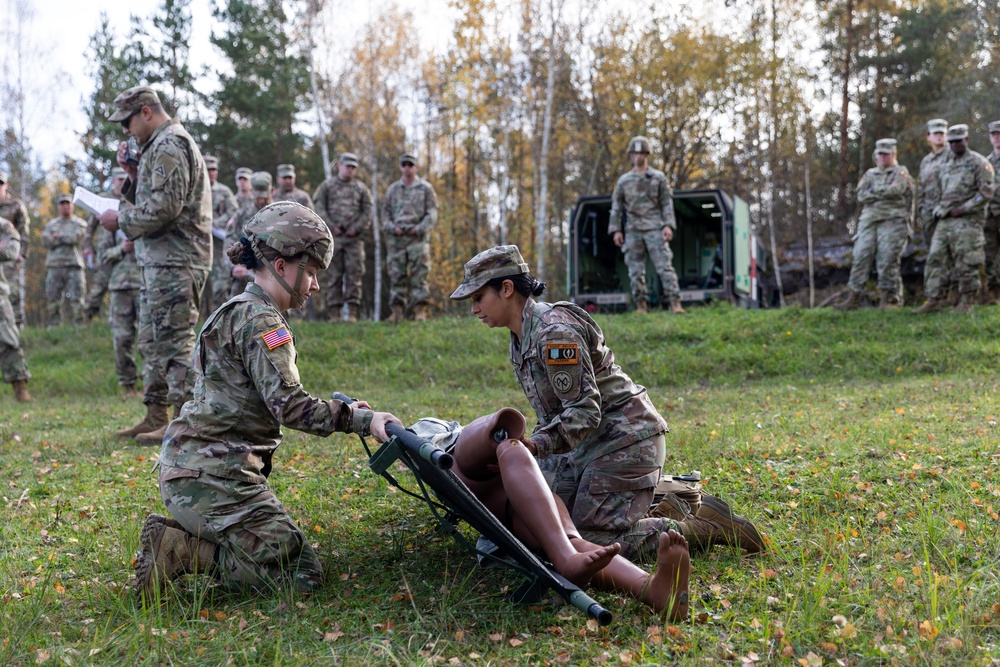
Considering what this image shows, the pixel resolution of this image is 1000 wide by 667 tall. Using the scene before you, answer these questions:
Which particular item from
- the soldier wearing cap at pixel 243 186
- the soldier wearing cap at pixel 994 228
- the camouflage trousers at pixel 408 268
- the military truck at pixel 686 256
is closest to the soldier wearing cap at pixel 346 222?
the camouflage trousers at pixel 408 268

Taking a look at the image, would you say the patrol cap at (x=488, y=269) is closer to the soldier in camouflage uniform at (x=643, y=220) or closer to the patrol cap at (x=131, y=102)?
the patrol cap at (x=131, y=102)

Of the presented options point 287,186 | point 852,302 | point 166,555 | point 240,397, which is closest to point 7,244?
point 287,186

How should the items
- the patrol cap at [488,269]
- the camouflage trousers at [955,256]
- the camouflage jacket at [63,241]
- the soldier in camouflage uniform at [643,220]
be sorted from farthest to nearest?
the camouflage jacket at [63,241]
the soldier in camouflage uniform at [643,220]
the camouflage trousers at [955,256]
the patrol cap at [488,269]

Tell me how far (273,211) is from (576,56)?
948 inches

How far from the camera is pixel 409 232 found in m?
14.1

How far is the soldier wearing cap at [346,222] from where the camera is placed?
14.0 metres

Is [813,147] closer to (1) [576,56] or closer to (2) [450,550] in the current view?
(1) [576,56]

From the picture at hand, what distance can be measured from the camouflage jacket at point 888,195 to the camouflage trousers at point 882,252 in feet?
0.36

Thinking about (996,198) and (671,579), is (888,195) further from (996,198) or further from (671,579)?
(671,579)

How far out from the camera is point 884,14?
28188 millimetres

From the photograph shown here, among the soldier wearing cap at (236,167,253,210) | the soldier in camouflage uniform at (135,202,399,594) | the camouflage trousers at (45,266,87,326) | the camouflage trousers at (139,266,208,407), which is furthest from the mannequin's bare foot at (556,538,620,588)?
the camouflage trousers at (45,266,87,326)

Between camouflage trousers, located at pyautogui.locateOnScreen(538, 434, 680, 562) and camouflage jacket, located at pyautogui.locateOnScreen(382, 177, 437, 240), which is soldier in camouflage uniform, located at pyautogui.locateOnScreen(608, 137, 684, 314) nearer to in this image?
camouflage jacket, located at pyautogui.locateOnScreen(382, 177, 437, 240)

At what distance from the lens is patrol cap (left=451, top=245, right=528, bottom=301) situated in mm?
3953

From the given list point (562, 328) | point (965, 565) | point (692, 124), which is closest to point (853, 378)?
point (965, 565)
